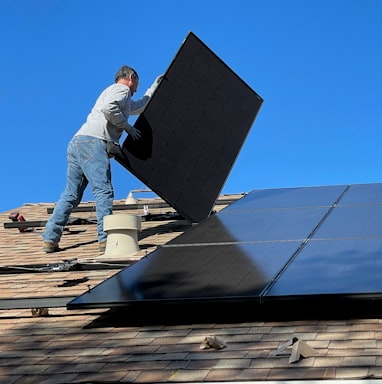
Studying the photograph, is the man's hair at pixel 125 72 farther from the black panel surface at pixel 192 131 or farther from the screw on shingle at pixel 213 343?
the screw on shingle at pixel 213 343

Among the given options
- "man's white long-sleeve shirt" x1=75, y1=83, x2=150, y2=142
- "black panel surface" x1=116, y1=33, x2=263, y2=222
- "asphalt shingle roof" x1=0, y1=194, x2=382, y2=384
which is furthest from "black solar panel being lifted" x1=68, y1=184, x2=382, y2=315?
"man's white long-sleeve shirt" x1=75, y1=83, x2=150, y2=142

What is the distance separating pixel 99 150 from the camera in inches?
305

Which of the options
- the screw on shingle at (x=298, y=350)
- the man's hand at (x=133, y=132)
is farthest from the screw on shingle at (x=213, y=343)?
the man's hand at (x=133, y=132)

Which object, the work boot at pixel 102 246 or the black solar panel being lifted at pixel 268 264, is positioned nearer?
the black solar panel being lifted at pixel 268 264

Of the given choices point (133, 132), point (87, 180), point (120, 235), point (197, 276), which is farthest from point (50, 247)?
point (197, 276)

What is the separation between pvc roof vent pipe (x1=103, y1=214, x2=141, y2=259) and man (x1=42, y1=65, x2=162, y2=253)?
0.43m

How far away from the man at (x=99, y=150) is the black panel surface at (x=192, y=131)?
0.23 meters

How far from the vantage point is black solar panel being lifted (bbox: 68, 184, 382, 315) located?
4352mm

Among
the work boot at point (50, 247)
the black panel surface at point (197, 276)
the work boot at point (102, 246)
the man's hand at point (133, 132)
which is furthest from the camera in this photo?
the work boot at point (50, 247)

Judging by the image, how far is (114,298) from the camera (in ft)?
15.3

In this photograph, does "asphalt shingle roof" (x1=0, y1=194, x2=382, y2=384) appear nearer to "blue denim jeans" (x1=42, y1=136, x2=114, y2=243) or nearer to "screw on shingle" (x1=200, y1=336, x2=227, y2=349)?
"screw on shingle" (x1=200, y1=336, x2=227, y2=349)

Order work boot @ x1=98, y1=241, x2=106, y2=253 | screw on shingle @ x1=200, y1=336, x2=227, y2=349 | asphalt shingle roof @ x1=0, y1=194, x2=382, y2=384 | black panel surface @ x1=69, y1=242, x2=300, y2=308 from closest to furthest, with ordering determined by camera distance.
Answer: asphalt shingle roof @ x1=0, y1=194, x2=382, y2=384 < screw on shingle @ x1=200, y1=336, x2=227, y2=349 < black panel surface @ x1=69, y1=242, x2=300, y2=308 < work boot @ x1=98, y1=241, x2=106, y2=253

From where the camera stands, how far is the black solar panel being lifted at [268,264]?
4.35m

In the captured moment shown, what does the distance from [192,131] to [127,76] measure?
3.31 feet
